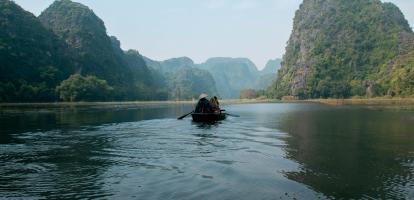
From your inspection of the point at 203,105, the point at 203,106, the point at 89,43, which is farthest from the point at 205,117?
the point at 89,43

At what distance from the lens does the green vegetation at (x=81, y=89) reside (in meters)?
120

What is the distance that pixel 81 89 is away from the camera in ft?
409

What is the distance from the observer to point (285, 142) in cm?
2530

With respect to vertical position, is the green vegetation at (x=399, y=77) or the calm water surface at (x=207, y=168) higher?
the green vegetation at (x=399, y=77)

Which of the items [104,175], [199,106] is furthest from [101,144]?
[199,106]

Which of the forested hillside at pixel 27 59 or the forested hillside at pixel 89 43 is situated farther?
the forested hillside at pixel 89 43

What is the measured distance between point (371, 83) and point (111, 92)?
331 feet

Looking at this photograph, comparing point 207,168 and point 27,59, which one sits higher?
point 27,59

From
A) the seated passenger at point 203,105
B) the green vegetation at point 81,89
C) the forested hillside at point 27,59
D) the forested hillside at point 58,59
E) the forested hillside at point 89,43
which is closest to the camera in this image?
the seated passenger at point 203,105

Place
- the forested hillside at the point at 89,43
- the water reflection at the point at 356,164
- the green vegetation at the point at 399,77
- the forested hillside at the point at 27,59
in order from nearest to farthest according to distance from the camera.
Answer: the water reflection at the point at 356,164, the forested hillside at the point at 27,59, the green vegetation at the point at 399,77, the forested hillside at the point at 89,43

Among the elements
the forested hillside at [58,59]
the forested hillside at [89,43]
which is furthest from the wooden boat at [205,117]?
the forested hillside at [89,43]

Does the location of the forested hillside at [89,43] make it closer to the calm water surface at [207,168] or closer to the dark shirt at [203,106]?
the dark shirt at [203,106]

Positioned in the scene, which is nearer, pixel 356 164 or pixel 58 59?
pixel 356 164

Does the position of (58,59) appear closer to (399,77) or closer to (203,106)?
(203,106)
